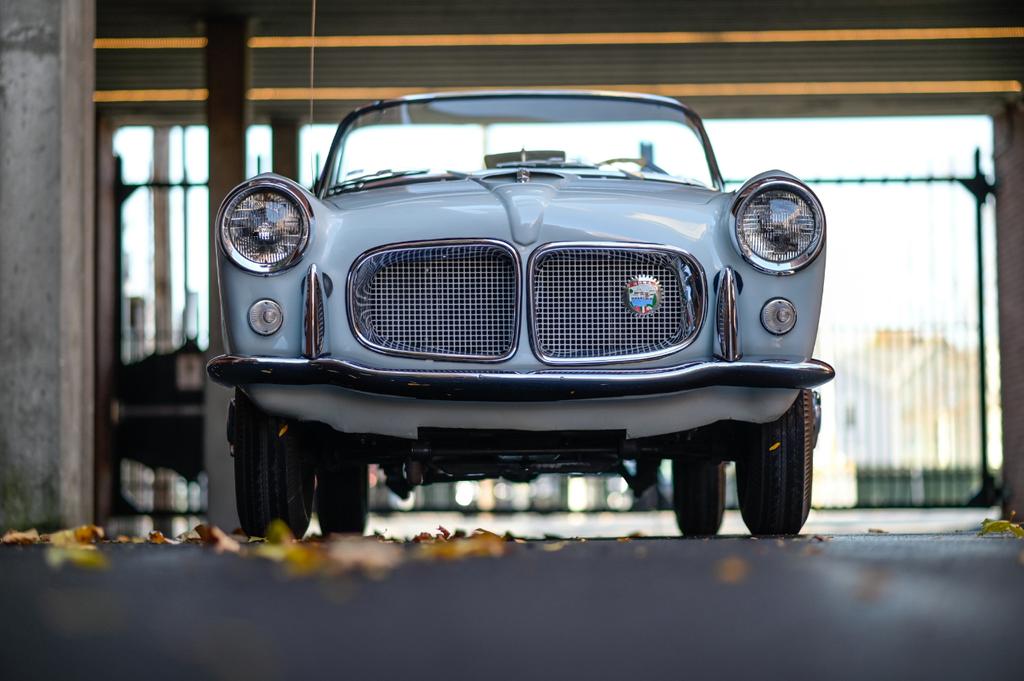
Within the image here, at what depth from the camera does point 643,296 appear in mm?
4109

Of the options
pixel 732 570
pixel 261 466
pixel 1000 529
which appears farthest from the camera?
pixel 1000 529

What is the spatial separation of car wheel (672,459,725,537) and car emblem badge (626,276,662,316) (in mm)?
1792

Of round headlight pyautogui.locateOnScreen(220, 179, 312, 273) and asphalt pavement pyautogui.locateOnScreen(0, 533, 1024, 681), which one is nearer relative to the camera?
asphalt pavement pyautogui.locateOnScreen(0, 533, 1024, 681)

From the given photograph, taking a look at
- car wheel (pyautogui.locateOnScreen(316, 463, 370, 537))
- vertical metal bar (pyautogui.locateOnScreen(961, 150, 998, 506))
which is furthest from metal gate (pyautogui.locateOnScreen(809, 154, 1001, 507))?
car wheel (pyautogui.locateOnScreen(316, 463, 370, 537))

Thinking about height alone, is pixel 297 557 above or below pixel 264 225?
below

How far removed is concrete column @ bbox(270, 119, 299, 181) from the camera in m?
14.6

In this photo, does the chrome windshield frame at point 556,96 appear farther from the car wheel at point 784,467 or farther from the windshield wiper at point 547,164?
the car wheel at point 784,467

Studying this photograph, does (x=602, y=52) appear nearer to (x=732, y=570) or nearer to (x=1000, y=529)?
(x=1000, y=529)

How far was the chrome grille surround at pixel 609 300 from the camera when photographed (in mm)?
4086

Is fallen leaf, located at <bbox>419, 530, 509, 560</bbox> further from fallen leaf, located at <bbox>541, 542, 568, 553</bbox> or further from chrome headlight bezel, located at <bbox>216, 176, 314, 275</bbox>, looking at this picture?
chrome headlight bezel, located at <bbox>216, 176, 314, 275</bbox>

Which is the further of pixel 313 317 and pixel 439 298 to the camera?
pixel 439 298

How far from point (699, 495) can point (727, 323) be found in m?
1.99

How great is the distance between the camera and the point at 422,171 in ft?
16.3

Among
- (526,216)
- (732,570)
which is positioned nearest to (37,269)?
(526,216)
